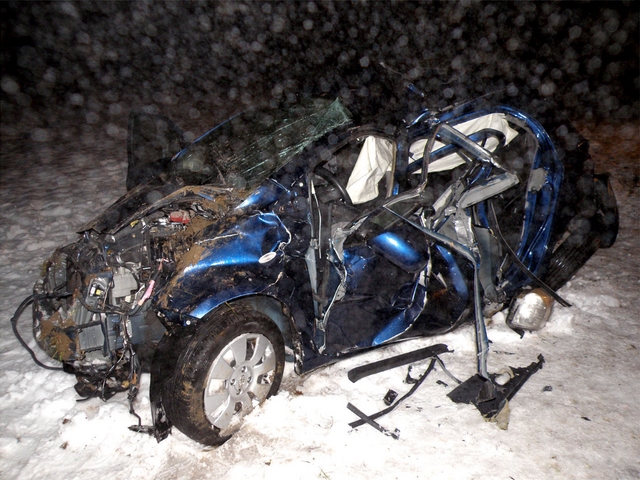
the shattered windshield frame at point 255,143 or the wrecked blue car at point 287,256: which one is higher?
the shattered windshield frame at point 255,143

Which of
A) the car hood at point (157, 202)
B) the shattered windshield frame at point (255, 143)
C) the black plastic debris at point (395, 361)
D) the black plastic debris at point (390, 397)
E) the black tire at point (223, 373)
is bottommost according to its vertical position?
the black plastic debris at point (390, 397)

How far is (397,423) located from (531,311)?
1567 millimetres

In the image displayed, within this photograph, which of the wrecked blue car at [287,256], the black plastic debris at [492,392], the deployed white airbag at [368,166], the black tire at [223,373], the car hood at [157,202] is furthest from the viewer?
the deployed white airbag at [368,166]

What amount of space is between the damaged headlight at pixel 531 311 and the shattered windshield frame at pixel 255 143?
2.10 meters

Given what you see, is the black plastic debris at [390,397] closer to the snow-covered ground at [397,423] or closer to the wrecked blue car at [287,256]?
the snow-covered ground at [397,423]

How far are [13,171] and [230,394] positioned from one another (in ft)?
20.2

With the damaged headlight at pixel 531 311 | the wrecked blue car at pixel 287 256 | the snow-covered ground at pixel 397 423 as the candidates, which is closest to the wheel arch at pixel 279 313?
the wrecked blue car at pixel 287 256

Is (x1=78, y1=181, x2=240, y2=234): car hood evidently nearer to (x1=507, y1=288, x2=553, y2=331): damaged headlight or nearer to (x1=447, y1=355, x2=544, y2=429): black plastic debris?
(x1=447, y1=355, x2=544, y2=429): black plastic debris

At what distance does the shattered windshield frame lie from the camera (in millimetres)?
3098

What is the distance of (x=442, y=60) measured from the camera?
41.8ft

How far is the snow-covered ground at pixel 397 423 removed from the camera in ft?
8.84

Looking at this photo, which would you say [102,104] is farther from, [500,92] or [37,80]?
[500,92]

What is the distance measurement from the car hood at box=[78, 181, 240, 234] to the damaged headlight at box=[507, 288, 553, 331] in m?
2.46

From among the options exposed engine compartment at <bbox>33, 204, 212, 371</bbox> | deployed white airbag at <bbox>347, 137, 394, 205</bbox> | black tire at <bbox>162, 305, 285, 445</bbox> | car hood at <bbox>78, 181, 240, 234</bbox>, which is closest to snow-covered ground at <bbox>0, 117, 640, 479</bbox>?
black tire at <bbox>162, 305, 285, 445</bbox>
